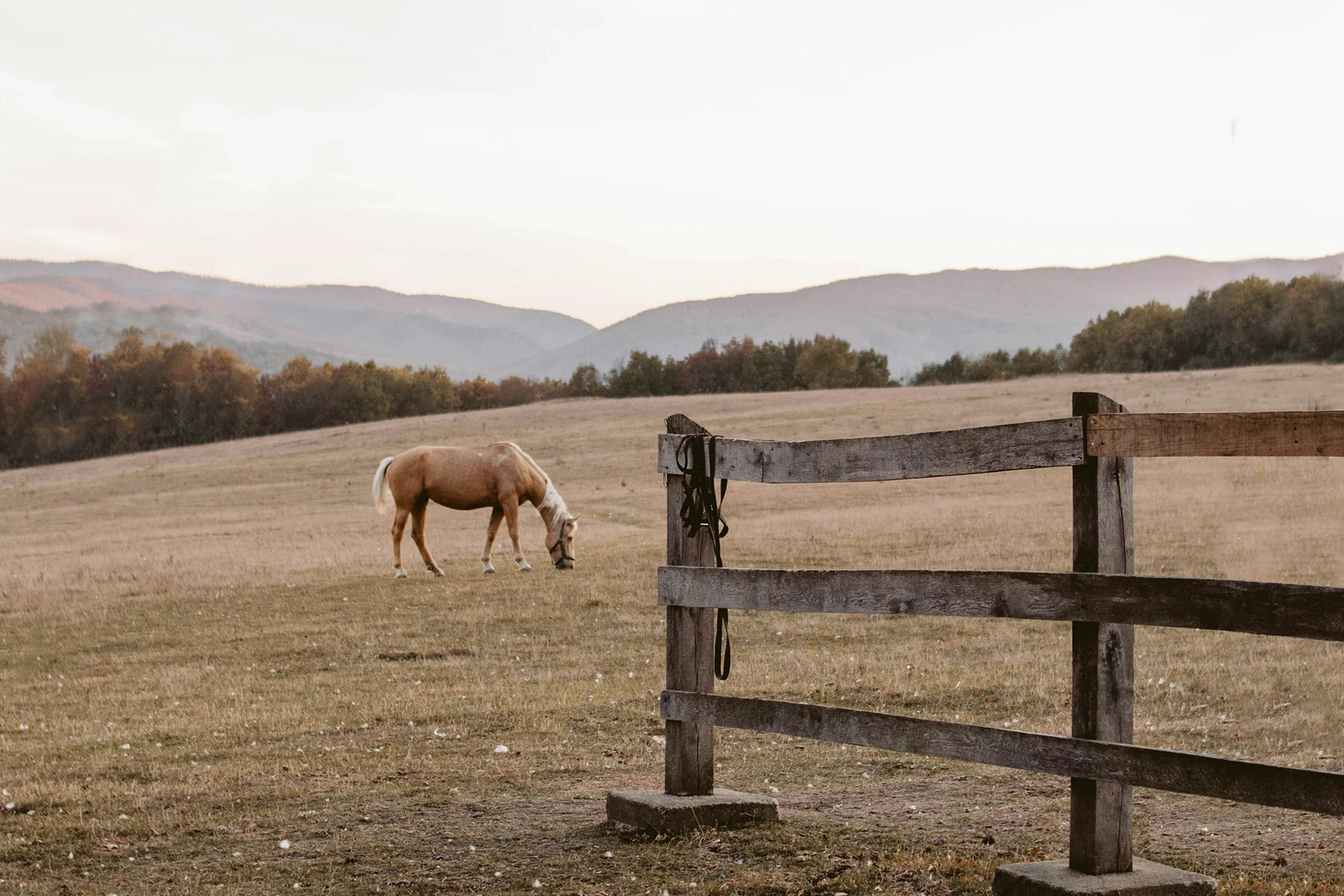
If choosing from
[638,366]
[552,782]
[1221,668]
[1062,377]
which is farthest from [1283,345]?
[552,782]

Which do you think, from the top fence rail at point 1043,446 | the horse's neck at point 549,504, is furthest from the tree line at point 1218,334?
the top fence rail at point 1043,446

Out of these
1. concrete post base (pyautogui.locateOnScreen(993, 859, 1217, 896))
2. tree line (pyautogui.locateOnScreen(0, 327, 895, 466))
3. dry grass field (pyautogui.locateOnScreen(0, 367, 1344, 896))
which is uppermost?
tree line (pyautogui.locateOnScreen(0, 327, 895, 466))

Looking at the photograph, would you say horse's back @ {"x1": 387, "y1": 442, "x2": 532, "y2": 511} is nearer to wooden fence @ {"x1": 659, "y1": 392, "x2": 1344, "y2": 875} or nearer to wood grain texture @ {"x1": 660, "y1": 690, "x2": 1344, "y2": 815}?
wood grain texture @ {"x1": 660, "y1": 690, "x2": 1344, "y2": 815}

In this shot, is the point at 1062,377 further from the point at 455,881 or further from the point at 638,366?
the point at 455,881

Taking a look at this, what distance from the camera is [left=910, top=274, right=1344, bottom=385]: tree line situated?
73.9 metres

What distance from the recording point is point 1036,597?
4492mm

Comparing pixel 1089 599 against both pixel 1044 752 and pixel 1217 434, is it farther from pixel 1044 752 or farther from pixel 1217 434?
pixel 1217 434

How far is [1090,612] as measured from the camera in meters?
4.36

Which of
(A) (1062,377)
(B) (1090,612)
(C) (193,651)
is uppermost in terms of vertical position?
(A) (1062,377)

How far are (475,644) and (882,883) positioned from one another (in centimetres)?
904

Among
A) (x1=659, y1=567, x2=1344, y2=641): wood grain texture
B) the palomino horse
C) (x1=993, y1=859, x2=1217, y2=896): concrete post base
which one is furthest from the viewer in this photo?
the palomino horse

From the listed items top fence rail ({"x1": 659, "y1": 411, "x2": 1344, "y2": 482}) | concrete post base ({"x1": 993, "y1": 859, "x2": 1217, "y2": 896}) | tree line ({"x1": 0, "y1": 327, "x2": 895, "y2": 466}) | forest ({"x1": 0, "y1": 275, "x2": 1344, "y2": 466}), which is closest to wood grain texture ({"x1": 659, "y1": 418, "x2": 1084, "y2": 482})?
top fence rail ({"x1": 659, "y1": 411, "x2": 1344, "y2": 482})

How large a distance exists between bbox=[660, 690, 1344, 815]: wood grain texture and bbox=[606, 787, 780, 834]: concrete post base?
1.46 feet

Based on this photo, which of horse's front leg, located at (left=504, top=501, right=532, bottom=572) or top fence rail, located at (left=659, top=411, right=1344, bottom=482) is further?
horse's front leg, located at (left=504, top=501, right=532, bottom=572)
